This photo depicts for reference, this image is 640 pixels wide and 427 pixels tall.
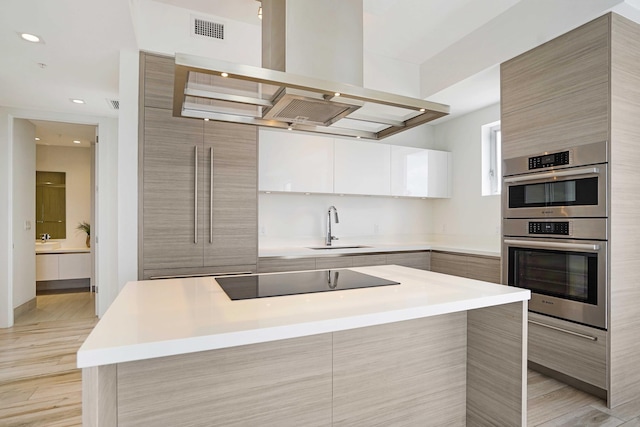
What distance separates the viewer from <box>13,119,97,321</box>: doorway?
175 inches

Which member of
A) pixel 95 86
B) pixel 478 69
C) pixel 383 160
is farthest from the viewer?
pixel 383 160

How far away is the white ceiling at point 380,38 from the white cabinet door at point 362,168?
0.82 metres

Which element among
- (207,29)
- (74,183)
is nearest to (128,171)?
(207,29)

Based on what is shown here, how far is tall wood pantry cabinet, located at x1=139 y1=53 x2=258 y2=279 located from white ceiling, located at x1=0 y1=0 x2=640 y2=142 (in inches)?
19.0

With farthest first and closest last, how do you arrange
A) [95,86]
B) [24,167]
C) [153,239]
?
[24,167], [95,86], [153,239]

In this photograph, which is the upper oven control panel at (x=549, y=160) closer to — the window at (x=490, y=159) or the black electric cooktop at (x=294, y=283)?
the window at (x=490, y=159)

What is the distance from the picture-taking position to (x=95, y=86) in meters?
3.42

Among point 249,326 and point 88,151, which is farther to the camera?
point 88,151

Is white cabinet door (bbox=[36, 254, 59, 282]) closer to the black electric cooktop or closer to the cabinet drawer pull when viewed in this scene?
the black electric cooktop

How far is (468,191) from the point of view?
168 inches

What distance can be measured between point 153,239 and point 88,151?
495 cm

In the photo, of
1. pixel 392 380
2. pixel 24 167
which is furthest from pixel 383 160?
pixel 24 167

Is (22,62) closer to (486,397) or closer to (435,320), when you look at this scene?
(435,320)

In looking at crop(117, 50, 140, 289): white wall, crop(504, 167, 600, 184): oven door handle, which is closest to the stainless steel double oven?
crop(504, 167, 600, 184): oven door handle
